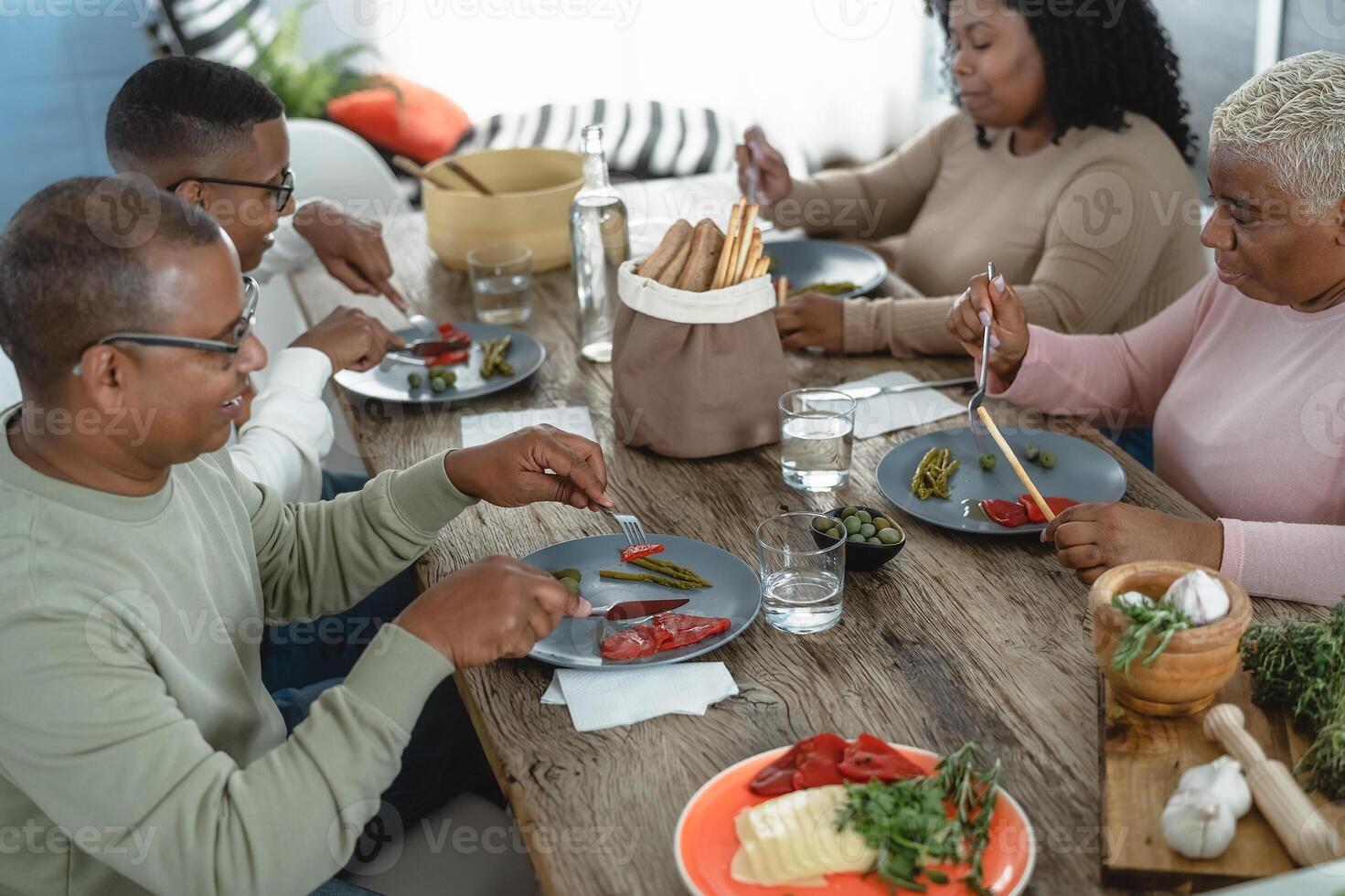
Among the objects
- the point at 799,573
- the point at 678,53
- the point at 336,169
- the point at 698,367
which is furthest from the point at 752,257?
the point at 678,53

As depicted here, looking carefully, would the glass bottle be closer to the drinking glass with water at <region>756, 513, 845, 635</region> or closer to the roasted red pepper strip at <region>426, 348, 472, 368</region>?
the roasted red pepper strip at <region>426, 348, 472, 368</region>

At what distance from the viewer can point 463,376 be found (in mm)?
2129

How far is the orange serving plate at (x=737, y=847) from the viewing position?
39.1 inches

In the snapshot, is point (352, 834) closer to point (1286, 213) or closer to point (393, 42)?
point (1286, 213)

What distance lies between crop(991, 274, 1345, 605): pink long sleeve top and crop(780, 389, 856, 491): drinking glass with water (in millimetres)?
341

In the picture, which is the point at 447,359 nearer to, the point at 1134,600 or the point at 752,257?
the point at 752,257

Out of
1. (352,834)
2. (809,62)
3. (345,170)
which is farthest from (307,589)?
(809,62)

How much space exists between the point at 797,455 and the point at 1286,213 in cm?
67

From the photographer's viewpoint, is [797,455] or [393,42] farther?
[393,42]

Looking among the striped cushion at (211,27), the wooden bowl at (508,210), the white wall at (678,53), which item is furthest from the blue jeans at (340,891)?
the white wall at (678,53)

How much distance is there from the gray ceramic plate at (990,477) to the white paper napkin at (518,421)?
48 centimetres

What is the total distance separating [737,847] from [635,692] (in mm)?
258

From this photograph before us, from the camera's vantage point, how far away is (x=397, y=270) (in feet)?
8.66

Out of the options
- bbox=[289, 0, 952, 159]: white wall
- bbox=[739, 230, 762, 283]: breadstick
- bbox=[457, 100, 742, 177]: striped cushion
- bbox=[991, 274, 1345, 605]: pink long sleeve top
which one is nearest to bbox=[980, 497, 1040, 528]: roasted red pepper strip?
bbox=[991, 274, 1345, 605]: pink long sleeve top
